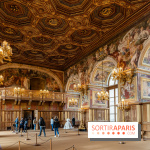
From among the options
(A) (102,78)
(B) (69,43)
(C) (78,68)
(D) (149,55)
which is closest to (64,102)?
(C) (78,68)

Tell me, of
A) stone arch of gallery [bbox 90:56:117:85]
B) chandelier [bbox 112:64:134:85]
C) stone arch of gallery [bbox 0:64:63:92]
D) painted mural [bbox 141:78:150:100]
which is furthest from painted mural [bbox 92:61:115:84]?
stone arch of gallery [bbox 0:64:63:92]

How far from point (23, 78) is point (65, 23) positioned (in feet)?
34.7

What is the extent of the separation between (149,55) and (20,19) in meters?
9.18

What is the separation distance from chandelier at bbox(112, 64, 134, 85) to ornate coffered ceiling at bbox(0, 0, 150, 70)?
3158 mm

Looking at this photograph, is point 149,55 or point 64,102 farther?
point 64,102

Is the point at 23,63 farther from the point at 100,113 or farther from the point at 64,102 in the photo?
the point at 100,113

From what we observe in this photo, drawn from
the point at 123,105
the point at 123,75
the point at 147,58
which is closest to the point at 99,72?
the point at 123,75

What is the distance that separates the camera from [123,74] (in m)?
12.1

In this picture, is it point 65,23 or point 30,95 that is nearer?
point 65,23

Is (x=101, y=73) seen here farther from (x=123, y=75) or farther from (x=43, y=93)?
(x=43, y=93)

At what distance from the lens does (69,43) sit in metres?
16.7

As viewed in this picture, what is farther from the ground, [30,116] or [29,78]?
[29,78]

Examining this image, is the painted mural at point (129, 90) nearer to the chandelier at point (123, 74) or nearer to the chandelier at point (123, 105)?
the chandelier at point (123, 74)

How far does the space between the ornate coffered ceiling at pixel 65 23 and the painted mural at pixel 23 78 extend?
282 centimetres
